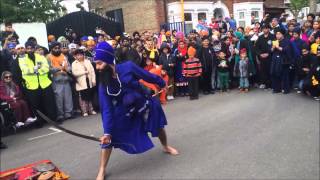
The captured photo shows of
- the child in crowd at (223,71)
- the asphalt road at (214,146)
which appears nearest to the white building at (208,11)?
the child in crowd at (223,71)

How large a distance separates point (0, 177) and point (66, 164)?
2.25m

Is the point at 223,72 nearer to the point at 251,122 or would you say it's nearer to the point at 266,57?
the point at 266,57

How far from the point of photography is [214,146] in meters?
6.22

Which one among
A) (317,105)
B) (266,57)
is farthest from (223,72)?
(317,105)

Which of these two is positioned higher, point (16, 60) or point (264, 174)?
point (16, 60)

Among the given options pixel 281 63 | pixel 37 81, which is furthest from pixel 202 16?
pixel 37 81

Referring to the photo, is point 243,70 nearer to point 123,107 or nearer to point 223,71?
point 223,71

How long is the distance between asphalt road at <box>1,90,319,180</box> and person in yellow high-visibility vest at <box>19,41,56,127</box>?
2.10 ft

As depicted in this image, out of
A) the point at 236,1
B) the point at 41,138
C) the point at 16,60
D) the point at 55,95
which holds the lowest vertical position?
the point at 41,138

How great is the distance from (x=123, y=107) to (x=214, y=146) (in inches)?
74.1

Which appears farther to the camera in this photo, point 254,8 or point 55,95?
point 254,8

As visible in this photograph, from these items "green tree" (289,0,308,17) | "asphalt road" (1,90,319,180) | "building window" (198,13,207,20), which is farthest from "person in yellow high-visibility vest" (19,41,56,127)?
"green tree" (289,0,308,17)

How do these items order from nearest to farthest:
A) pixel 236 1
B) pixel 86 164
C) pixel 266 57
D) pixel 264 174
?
pixel 264 174 → pixel 86 164 → pixel 266 57 → pixel 236 1

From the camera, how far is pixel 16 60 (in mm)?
8680
